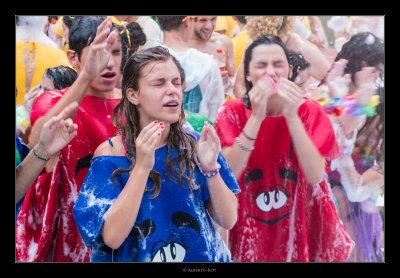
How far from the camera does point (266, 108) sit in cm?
224

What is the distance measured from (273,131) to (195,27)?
23.2 inches

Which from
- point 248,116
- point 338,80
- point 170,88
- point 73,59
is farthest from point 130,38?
point 338,80

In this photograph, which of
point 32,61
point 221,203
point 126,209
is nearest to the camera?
point 126,209

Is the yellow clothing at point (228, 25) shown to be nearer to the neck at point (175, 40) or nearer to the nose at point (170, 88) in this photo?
the neck at point (175, 40)

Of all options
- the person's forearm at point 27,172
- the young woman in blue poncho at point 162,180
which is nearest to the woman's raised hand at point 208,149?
the young woman in blue poncho at point 162,180

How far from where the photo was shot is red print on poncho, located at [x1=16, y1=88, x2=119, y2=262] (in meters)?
2.20

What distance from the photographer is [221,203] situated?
196cm

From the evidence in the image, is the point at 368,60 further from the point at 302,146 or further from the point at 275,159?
the point at 275,159

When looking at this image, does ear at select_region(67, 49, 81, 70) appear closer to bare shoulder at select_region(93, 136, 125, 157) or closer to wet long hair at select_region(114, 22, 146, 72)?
wet long hair at select_region(114, 22, 146, 72)

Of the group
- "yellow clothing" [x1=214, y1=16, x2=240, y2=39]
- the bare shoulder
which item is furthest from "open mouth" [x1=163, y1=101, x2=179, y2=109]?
"yellow clothing" [x1=214, y1=16, x2=240, y2=39]

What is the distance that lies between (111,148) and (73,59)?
502 mm

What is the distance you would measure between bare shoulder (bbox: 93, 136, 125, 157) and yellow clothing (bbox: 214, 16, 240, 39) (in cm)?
70
